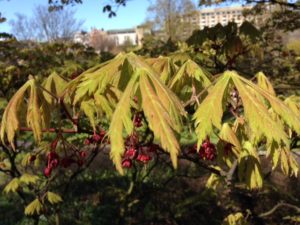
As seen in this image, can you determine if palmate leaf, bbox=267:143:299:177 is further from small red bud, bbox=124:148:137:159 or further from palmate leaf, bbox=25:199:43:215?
palmate leaf, bbox=25:199:43:215

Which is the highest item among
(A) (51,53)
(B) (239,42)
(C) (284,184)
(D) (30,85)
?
(D) (30,85)

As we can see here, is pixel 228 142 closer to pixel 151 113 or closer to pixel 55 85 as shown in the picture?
pixel 151 113

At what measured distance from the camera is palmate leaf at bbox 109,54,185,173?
4.00ft

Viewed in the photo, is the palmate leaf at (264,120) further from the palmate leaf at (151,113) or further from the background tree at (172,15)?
the background tree at (172,15)

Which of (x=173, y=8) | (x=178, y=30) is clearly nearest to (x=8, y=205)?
(x=178, y=30)

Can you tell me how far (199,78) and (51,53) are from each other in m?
8.97

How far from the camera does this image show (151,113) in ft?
4.10

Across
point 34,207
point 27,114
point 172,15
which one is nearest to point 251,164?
point 27,114

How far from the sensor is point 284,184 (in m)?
7.55

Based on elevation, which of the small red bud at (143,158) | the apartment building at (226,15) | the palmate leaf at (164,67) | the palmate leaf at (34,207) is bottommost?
the palmate leaf at (34,207)

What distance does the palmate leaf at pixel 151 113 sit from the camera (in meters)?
1.22

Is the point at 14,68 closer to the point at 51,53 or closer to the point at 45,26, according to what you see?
the point at 51,53

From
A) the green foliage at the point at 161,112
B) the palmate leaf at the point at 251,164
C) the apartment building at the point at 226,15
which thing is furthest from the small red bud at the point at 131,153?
the apartment building at the point at 226,15

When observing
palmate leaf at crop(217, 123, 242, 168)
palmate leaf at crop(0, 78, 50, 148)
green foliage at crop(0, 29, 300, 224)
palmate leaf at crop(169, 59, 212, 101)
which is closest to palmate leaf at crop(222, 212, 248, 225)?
green foliage at crop(0, 29, 300, 224)
